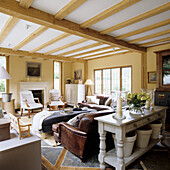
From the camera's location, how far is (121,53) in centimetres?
605

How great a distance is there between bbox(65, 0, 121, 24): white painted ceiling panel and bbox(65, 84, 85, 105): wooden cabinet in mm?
4716

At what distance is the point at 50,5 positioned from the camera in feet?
7.76

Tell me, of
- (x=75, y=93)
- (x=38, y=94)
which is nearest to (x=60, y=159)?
(x=75, y=93)

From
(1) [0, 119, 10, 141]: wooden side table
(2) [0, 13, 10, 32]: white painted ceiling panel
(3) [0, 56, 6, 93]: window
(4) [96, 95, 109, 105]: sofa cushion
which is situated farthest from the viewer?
(3) [0, 56, 6, 93]: window

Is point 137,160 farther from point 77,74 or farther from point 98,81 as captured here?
point 77,74

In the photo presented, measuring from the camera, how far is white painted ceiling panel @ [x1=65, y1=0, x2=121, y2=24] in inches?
89.4

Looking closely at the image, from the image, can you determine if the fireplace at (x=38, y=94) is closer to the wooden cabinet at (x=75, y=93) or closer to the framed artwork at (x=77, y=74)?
the wooden cabinet at (x=75, y=93)

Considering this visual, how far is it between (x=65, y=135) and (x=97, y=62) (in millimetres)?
5185

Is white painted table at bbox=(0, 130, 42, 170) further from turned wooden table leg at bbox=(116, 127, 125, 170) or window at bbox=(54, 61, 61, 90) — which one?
window at bbox=(54, 61, 61, 90)

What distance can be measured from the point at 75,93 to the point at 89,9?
210 inches

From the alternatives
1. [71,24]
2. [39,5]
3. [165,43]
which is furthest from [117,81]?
[39,5]

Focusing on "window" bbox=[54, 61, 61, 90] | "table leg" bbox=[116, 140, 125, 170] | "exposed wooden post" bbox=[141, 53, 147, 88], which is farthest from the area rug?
"window" bbox=[54, 61, 61, 90]

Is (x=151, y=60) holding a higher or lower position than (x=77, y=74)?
higher

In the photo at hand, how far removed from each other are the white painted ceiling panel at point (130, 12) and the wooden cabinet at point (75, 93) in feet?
14.6
